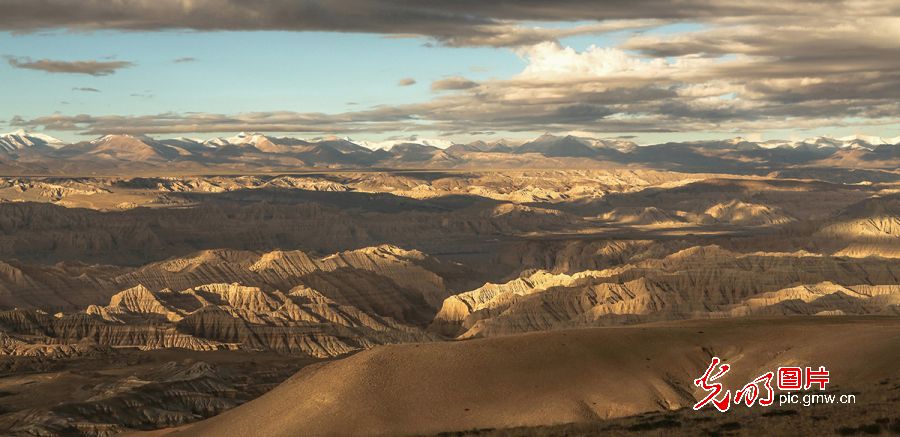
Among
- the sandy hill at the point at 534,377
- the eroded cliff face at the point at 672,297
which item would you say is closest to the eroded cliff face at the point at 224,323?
the eroded cliff face at the point at 672,297

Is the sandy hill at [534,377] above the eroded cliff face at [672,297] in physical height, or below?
above

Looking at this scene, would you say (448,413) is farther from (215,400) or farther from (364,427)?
(215,400)

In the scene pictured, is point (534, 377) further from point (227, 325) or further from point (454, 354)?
point (227, 325)

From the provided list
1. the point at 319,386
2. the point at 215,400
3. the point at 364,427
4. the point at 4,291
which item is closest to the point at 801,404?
the point at 364,427

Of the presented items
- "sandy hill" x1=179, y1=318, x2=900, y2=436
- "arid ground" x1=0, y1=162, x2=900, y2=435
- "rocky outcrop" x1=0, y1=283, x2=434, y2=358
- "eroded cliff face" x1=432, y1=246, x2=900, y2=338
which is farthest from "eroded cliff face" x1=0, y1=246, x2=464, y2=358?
"sandy hill" x1=179, y1=318, x2=900, y2=436

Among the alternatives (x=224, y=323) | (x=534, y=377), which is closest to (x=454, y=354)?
(x=534, y=377)

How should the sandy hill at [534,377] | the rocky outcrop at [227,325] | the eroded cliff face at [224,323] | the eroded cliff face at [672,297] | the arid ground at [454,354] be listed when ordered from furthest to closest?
the eroded cliff face at [672,297]
the eroded cliff face at [224,323]
the rocky outcrop at [227,325]
the sandy hill at [534,377]
the arid ground at [454,354]

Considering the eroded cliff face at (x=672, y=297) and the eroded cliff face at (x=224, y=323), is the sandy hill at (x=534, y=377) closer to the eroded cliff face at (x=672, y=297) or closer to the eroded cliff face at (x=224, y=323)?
the eroded cliff face at (x=224, y=323)

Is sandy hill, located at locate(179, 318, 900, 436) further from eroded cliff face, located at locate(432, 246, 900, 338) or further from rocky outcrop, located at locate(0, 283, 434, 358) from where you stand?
eroded cliff face, located at locate(432, 246, 900, 338)
